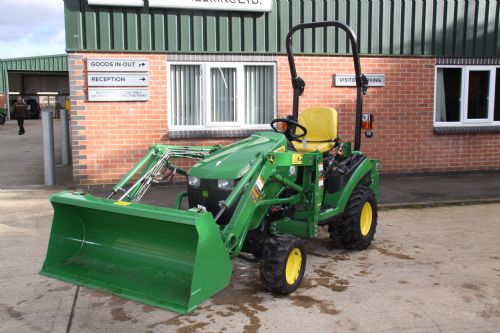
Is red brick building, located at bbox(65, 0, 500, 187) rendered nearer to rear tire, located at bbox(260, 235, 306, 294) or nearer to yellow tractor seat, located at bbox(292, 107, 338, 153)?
yellow tractor seat, located at bbox(292, 107, 338, 153)

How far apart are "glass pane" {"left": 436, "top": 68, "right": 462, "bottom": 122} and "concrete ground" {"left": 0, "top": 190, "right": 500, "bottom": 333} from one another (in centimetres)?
493

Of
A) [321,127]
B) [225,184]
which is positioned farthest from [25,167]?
[225,184]

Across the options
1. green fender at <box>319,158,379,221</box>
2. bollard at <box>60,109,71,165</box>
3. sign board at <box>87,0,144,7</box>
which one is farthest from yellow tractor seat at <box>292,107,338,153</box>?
bollard at <box>60,109,71,165</box>

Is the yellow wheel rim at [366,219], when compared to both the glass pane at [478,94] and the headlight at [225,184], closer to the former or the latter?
the headlight at [225,184]

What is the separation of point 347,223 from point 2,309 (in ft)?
11.0

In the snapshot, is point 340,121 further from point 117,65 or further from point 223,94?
point 117,65

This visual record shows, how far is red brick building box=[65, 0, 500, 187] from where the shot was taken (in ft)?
29.6

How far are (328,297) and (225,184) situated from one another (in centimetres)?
130

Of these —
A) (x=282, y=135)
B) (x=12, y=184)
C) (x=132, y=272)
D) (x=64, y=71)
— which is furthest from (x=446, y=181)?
(x=64, y=71)

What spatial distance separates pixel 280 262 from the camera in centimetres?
423

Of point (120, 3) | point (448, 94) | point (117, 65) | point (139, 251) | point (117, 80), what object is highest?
point (120, 3)

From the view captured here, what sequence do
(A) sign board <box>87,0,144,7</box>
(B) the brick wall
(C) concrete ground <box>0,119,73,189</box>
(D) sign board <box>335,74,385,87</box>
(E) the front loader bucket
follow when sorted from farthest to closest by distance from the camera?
1. (C) concrete ground <box>0,119,73,189</box>
2. (D) sign board <box>335,74,385,87</box>
3. (B) the brick wall
4. (A) sign board <box>87,0,144,7</box>
5. (E) the front loader bucket

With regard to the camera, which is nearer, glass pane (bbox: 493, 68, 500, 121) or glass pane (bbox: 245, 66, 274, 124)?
glass pane (bbox: 245, 66, 274, 124)

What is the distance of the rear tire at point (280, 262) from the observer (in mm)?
4250
